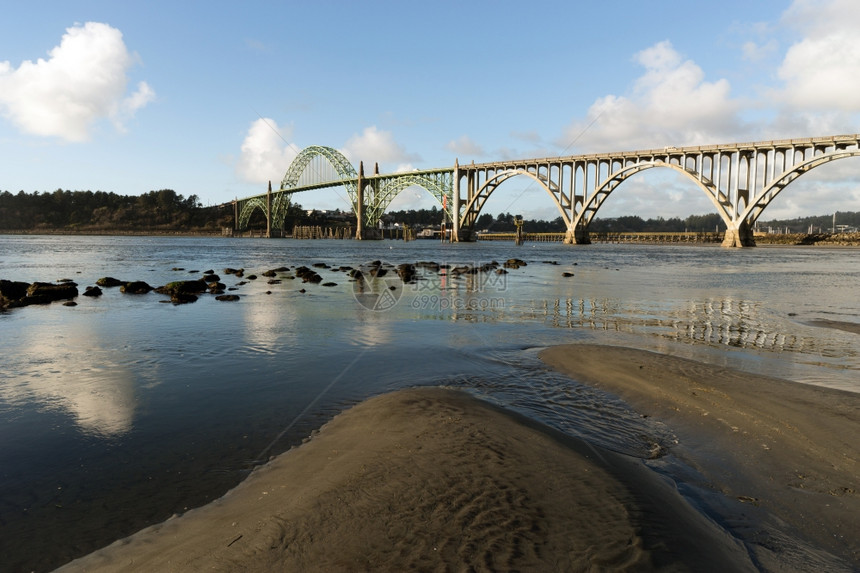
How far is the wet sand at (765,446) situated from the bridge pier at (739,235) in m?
69.9

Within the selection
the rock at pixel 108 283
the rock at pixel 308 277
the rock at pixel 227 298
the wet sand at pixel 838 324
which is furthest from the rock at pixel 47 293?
the wet sand at pixel 838 324

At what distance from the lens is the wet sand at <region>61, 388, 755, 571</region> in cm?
271

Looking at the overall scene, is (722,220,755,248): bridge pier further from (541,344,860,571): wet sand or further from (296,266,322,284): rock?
(541,344,860,571): wet sand

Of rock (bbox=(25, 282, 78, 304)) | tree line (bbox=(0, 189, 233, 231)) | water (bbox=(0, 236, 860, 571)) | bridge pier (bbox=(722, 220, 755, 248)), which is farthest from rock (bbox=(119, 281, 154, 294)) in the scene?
tree line (bbox=(0, 189, 233, 231))

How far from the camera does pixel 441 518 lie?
3.08 m

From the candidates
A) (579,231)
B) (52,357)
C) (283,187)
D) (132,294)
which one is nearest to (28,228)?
(283,187)

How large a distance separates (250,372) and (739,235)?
249 feet

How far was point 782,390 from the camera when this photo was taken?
627 cm

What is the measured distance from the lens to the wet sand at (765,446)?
3174 millimetres

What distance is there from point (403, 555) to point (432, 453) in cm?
151

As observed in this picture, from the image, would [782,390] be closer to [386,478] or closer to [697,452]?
[697,452]

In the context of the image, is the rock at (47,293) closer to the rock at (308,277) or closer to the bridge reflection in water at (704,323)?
the rock at (308,277)

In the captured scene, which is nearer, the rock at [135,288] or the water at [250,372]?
the water at [250,372]

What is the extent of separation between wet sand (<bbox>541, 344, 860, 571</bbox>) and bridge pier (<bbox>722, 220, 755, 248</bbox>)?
6988 cm
